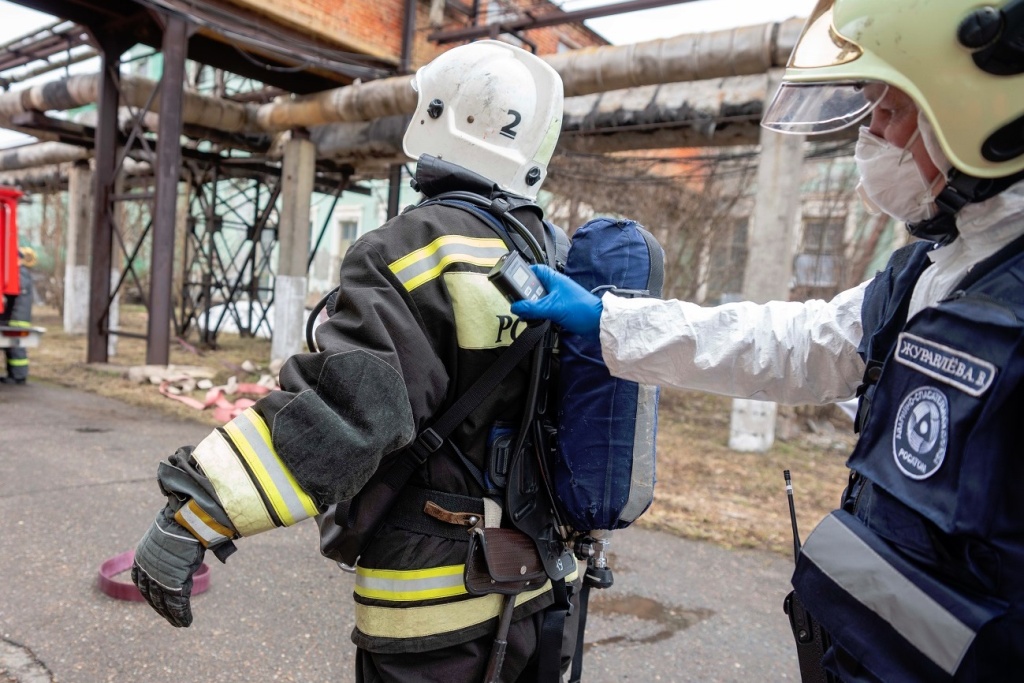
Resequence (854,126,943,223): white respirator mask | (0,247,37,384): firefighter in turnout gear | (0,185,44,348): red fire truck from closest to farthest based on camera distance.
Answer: (854,126,943,223): white respirator mask → (0,185,44,348): red fire truck → (0,247,37,384): firefighter in turnout gear

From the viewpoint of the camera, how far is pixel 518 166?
1.85m

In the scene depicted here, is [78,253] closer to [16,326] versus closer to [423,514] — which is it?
[16,326]

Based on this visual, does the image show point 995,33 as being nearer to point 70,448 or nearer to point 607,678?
point 607,678

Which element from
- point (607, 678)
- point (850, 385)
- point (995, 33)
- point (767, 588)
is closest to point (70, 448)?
point (607, 678)

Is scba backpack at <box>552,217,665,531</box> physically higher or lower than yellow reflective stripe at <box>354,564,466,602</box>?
higher

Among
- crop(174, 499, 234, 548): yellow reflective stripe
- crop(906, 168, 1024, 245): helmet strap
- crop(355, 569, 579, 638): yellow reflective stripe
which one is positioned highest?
crop(906, 168, 1024, 245): helmet strap

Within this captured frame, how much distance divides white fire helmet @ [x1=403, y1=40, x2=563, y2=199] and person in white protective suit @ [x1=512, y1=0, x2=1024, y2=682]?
18.7 inches

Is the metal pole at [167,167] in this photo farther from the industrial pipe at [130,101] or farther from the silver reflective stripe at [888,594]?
the silver reflective stripe at [888,594]

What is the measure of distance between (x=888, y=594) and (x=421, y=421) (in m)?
0.86

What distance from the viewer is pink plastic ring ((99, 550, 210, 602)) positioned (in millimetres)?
3293

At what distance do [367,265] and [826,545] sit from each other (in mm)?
965

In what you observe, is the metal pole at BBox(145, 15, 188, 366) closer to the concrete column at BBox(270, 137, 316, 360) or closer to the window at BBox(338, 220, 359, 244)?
the concrete column at BBox(270, 137, 316, 360)

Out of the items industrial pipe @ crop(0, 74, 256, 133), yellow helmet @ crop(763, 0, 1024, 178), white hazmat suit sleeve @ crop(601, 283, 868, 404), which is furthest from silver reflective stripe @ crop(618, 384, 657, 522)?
industrial pipe @ crop(0, 74, 256, 133)

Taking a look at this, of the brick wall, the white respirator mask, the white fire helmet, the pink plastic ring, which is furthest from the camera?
the brick wall
